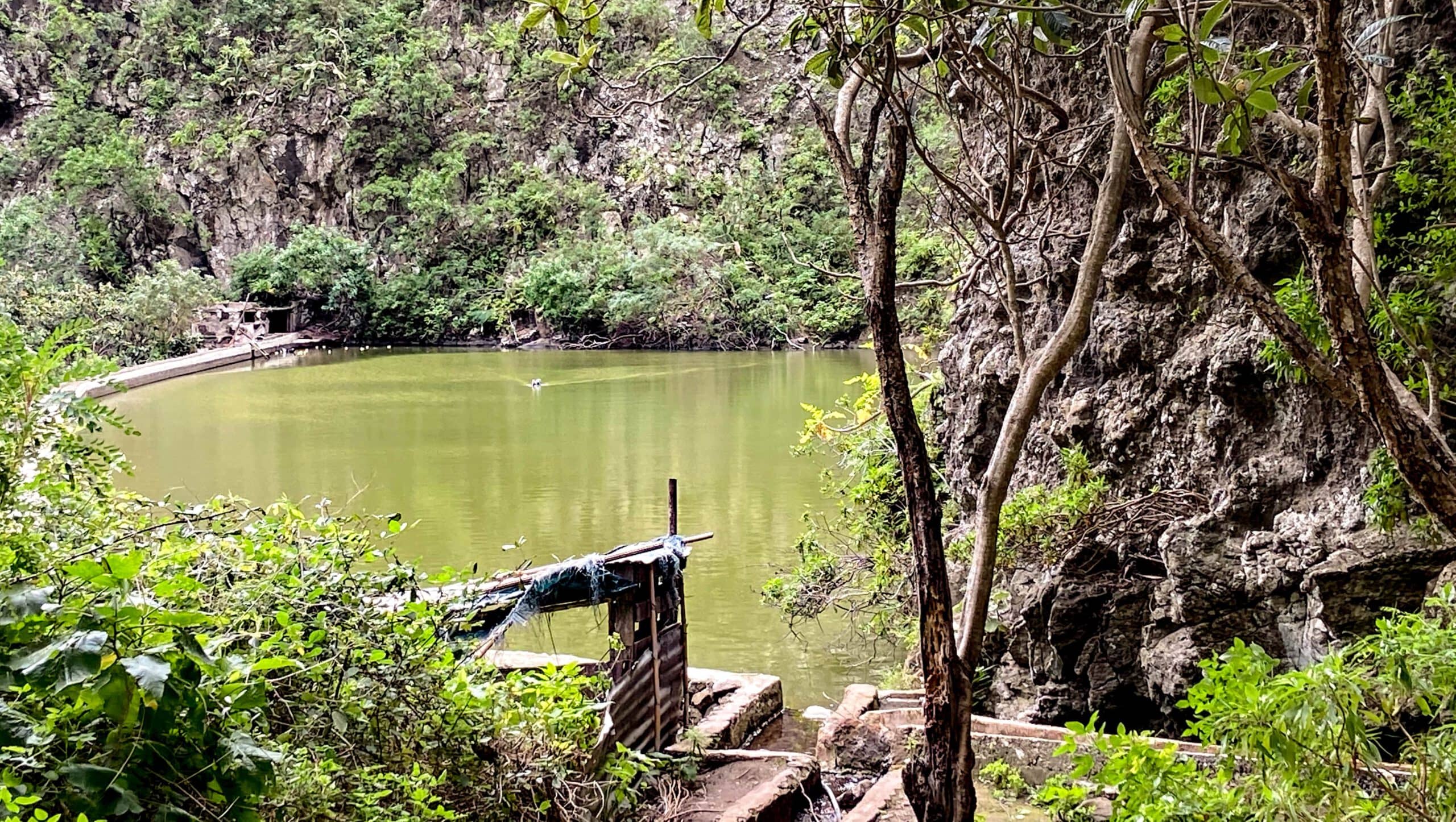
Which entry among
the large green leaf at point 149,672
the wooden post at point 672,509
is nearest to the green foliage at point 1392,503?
the large green leaf at point 149,672

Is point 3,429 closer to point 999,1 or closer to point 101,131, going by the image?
point 999,1

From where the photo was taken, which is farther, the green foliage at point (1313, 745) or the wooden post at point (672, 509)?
the wooden post at point (672, 509)

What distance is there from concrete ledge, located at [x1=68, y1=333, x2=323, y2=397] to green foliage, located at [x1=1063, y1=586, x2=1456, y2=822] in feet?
54.9

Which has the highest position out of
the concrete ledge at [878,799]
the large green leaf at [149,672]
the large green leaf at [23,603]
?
the large green leaf at [23,603]

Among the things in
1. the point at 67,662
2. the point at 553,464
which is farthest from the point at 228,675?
the point at 553,464

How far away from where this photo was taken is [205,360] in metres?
22.3

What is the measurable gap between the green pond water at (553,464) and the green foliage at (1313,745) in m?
2.83

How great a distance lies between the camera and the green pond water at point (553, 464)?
7.57 m

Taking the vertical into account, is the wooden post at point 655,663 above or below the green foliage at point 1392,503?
below

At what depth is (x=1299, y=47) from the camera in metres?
2.23

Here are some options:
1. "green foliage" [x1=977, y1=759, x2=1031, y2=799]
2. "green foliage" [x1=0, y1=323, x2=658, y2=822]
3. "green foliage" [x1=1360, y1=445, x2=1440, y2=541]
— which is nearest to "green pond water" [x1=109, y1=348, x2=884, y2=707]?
"green foliage" [x1=0, y1=323, x2=658, y2=822]

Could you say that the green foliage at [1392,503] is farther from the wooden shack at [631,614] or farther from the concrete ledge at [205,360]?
the concrete ledge at [205,360]

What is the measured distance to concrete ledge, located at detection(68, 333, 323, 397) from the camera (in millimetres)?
19500

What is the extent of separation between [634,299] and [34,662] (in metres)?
25.2
